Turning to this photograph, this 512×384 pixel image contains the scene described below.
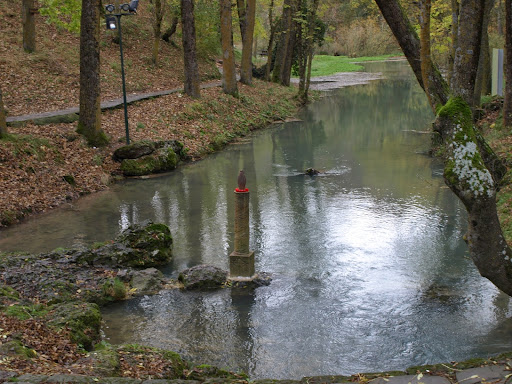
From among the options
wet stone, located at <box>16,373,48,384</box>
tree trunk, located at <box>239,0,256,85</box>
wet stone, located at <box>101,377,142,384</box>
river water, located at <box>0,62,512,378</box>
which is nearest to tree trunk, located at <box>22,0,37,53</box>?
river water, located at <box>0,62,512,378</box>

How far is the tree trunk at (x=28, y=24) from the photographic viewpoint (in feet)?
77.4

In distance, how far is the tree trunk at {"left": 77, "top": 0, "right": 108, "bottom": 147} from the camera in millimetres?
17073

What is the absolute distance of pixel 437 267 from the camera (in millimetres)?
10156

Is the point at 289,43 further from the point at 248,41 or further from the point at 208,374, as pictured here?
the point at 208,374

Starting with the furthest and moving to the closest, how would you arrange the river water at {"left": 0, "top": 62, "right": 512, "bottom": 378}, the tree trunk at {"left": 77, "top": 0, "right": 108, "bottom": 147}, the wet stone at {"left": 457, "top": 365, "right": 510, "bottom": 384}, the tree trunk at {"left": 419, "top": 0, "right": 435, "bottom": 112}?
the tree trunk at {"left": 77, "top": 0, "right": 108, "bottom": 147} → the tree trunk at {"left": 419, "top": 0, "right": 435, "bottom": 112} → the river water at {"left": 0, "top": 62, "right": 512, "bottom": 378} → the wet stone at {"left": 457, "top": 365, "right": 510, "bottom": 384}

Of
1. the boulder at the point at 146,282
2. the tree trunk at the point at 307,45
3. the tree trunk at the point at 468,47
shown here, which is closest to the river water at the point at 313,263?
the boulder at the point at 146,282

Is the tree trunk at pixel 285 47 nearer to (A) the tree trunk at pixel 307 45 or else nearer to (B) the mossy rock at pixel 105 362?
(A) the tree trunk at pixel 307 45

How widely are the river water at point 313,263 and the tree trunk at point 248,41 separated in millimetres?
12944

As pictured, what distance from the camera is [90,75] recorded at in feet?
57.4

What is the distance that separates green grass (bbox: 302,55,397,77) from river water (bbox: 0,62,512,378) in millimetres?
A: 42944

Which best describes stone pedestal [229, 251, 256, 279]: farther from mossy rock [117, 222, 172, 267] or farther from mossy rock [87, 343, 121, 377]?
mossy rock [87, 343, 121, 377]

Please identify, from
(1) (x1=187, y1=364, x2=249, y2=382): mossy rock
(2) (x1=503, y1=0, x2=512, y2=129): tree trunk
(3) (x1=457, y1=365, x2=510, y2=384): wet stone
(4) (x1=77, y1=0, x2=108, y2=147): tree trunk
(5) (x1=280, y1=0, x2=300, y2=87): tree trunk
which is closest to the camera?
(3) (x1=457, y1=365, x2=510, y2=384): wet stone

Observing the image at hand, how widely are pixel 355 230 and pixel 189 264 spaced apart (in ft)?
12.8

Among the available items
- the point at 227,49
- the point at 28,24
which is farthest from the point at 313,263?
the point at 28,24
